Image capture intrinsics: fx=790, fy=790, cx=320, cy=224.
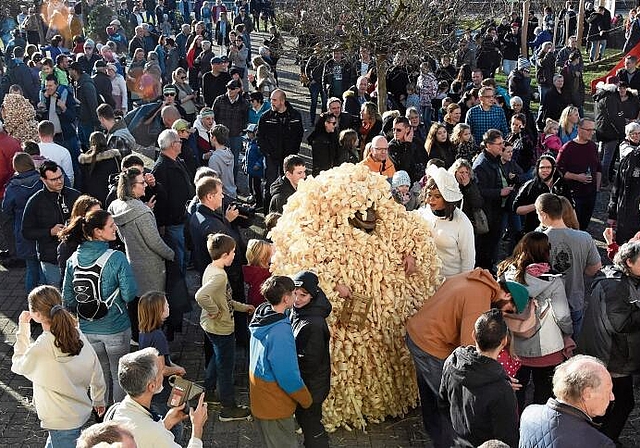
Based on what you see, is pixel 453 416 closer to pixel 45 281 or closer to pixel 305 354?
pixel 305 354

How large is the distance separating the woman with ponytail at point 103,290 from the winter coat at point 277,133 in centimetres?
508

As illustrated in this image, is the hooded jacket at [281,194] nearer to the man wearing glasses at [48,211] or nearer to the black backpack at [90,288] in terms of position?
the man wearing glasses at [48,211]

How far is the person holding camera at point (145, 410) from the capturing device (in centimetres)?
443

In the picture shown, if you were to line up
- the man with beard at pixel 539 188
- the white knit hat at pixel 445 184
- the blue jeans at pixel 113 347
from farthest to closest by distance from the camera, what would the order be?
the man with beard at pixel 539 188 → the white knit hat at pixel 445 184 → the blue jeans at pixel 113 347

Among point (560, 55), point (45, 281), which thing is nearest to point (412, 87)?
point (560, 55)

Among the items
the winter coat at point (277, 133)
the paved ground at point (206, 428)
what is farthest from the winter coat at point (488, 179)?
the paved ground at point (206, 428)

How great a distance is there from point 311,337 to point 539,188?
442cm

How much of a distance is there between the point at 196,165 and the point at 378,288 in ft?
16.4

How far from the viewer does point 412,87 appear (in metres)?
14.8

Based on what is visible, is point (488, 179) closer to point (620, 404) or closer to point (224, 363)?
point (620, 404)

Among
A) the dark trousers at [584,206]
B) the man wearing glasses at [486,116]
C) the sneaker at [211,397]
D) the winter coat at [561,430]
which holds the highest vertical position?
the winter coat at [561,430]

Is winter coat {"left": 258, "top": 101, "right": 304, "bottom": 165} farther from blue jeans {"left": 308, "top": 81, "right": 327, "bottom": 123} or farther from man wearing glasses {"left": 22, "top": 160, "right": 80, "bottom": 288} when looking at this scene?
blue jeans {"left": 308, "top": 81, "right": 327, "bottom": 123}

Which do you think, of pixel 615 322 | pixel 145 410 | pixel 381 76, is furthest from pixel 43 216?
pixel 381 76

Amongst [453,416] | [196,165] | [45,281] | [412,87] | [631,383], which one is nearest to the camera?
[453,416]
